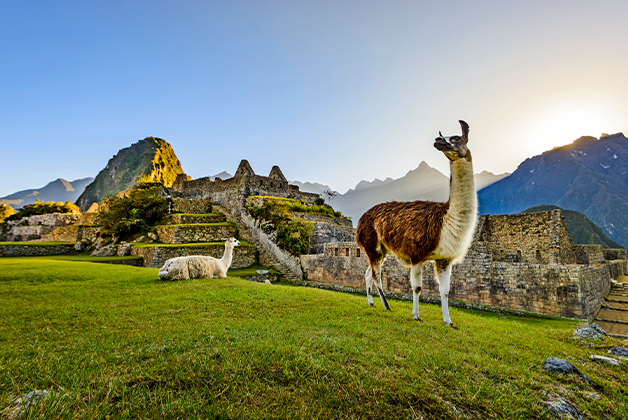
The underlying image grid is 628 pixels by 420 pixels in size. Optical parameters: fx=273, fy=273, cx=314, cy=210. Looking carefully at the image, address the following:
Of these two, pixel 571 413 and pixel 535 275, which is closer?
pixel 571 413

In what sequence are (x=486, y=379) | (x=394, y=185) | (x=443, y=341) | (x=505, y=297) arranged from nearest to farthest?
(x=486, y=379), (x=443, y=341), (x=505, y=297), (x=394, y=185)

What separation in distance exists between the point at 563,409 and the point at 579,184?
71.9 metres

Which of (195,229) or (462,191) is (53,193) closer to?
(195,229)

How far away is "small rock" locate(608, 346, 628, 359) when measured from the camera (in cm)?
445

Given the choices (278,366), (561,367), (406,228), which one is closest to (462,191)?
(406,228)

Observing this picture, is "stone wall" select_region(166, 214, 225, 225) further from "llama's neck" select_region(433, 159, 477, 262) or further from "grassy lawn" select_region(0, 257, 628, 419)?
"llama's neck" select_region(433, 159, 477, 262)

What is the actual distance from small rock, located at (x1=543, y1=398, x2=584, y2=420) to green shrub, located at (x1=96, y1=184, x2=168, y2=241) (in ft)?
85.4

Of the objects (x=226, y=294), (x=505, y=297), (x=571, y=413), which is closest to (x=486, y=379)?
(x=571, y=413)

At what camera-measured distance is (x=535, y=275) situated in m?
10.0

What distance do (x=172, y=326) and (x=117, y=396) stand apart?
8.54ft

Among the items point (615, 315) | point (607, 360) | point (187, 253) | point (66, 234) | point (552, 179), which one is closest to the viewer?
point (607, 360)

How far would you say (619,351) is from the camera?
4582 millimetres

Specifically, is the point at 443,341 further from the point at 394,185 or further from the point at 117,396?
the point at 394,185

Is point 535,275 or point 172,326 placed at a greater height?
point 535,275
